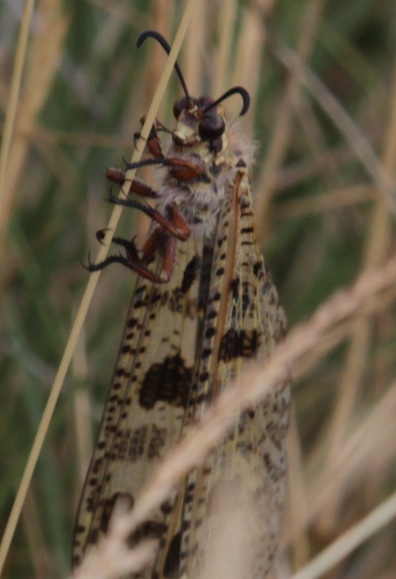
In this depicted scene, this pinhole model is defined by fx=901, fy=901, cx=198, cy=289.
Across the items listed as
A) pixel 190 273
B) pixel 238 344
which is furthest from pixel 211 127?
pixel 238 344

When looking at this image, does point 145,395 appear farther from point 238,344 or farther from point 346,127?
point 346,127

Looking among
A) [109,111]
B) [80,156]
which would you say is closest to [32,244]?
[80,156]

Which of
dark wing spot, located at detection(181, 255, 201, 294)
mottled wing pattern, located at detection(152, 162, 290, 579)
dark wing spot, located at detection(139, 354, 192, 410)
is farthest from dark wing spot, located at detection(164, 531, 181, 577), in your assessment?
dark wing spot, located at detection(181, 255, 201, 294)

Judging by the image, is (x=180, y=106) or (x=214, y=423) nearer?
(x=214, y=423)

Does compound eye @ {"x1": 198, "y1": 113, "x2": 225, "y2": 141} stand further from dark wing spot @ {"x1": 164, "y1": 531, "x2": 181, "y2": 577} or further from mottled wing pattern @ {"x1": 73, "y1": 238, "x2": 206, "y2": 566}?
dark wing spot @ {"x1": 164, "y1": 531, "x2": 181, "y2": 577}

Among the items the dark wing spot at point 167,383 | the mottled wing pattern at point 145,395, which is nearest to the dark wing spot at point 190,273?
the mottled wing pattern at point 145,395
